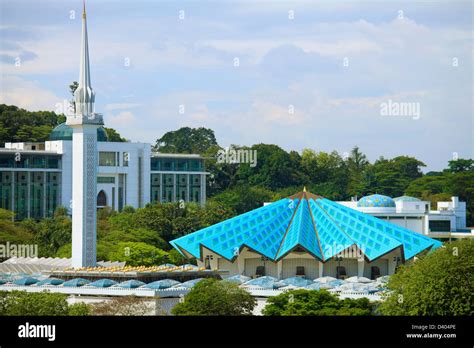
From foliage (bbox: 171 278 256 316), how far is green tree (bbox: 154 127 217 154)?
99.0 meters

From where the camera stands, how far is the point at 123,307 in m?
63.0

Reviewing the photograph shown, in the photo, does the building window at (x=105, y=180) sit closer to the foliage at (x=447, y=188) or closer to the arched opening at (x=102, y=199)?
the arched opening at (x=102, y=199)

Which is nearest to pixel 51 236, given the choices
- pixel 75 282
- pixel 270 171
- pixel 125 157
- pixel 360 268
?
pixel 360 268

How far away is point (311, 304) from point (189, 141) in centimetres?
10296

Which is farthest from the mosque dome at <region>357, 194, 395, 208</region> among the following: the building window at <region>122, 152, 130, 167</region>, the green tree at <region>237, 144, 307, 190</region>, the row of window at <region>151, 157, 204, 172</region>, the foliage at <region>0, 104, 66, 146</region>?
the foliage at <region>0, 104, 66, 146</region>

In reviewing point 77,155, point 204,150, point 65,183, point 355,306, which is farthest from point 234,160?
point 355,306

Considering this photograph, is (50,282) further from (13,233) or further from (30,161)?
(30,161)

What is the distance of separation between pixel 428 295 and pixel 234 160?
294 feet

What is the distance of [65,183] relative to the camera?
123 m

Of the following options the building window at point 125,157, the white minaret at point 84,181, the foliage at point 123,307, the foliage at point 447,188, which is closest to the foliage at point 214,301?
the foliage at point 123,307

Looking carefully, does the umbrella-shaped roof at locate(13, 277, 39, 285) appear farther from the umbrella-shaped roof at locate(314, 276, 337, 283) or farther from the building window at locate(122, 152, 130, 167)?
the building window at locate(122, 152, 130, 167)

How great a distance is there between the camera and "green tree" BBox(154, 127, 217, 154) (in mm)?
163113

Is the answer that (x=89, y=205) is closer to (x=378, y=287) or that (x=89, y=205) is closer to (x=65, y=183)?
(x=378, y=287)

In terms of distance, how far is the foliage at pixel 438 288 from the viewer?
5750 cm
